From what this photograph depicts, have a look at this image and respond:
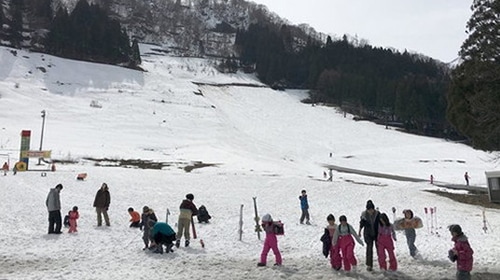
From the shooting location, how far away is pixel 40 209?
1773 cm

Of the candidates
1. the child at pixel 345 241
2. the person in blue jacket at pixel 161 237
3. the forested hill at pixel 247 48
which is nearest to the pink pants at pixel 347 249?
the child at pixel 345 241

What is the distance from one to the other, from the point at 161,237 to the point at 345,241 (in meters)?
5.08

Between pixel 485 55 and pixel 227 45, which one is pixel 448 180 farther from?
pixel 227 45

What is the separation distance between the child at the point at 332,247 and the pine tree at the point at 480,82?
8146mm

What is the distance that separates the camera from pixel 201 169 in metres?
36.2

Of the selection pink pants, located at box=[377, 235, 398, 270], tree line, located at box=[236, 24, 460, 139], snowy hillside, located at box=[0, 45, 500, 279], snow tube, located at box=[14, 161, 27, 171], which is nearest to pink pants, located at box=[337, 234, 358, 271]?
snowy hillside, located at box=[0, 45, 500, 279]

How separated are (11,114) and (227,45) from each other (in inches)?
4009

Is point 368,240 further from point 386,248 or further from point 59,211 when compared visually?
point 59,211

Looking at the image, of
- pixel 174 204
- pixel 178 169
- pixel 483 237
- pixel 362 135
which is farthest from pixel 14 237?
pixel 362 135

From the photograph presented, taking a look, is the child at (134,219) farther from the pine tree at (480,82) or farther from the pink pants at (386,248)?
the pine tree at (480,82)

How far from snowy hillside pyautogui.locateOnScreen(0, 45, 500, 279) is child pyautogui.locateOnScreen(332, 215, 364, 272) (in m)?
0.33

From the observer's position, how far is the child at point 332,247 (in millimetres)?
10430

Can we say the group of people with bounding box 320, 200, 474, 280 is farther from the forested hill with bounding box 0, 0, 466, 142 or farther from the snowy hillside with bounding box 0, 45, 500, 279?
the forested hill with bounding box 0, 0, 466, 142

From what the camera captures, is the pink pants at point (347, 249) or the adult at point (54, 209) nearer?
the pink pants at point (347, 249)
